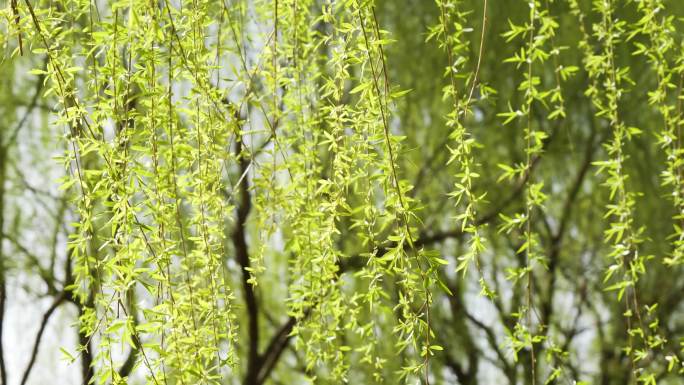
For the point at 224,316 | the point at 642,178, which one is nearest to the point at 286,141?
the point at 224,316

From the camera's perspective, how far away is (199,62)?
132 cm

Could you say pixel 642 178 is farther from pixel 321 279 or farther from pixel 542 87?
pixel 321 279

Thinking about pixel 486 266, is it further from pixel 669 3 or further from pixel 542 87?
pixel 669 3

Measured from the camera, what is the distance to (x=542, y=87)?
10.9 ft

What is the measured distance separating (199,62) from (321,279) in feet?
1.44

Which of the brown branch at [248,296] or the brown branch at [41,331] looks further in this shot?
the brown branch at [248,296]

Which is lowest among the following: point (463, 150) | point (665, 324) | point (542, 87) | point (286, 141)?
point (665, 324)

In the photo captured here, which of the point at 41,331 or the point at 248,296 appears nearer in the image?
the point at 41,331

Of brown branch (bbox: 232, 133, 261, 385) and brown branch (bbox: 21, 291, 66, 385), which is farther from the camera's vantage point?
brown branch (bbox: 232, 133, 261, 385)

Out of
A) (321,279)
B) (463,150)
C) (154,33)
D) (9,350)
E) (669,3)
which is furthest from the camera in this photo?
(669,3)

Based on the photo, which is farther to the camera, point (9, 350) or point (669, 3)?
point (669, 3)

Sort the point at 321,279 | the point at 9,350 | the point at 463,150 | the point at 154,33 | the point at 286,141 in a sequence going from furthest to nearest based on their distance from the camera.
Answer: the point at 9,350 → the point at 286,141 → the point at 321,279 → the point at 463,150 → the point at 154,33

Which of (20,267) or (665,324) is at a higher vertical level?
(20,267)

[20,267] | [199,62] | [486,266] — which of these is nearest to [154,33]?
[199,62]
